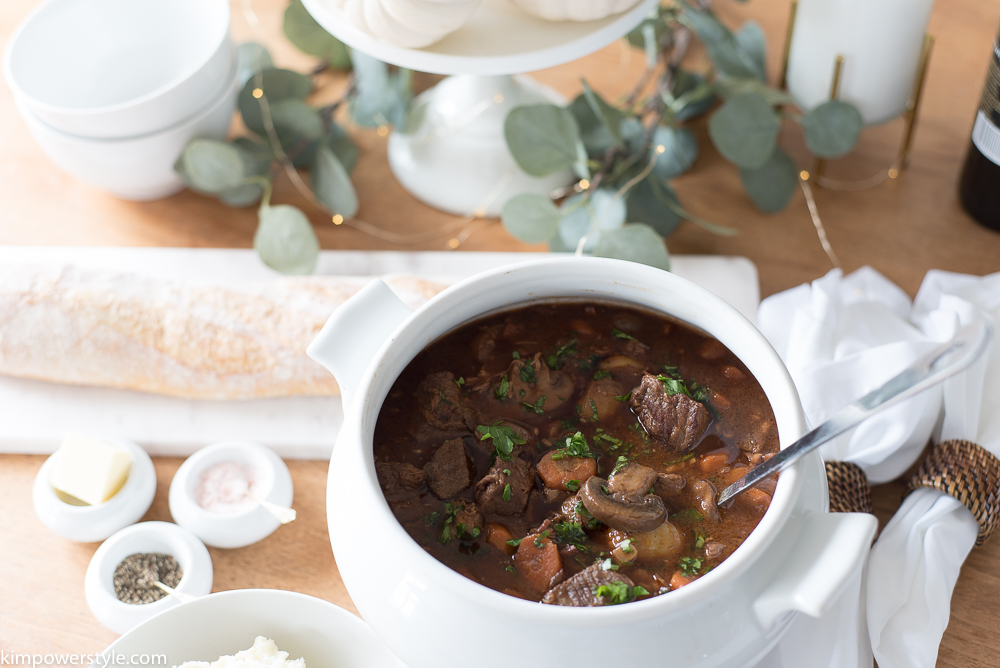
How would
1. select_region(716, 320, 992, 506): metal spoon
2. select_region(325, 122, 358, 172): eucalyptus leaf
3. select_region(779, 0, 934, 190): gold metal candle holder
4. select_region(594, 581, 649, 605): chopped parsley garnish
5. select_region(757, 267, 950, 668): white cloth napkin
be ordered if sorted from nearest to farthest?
1. select_region(716, 320, 992, 506): metal spoon
2. select_region(594, 581, 649, 605): chopped parsley garnish
3. select_region(757, 267, 950, 668): white cloth napkin
4. select_region(779, 0, 934, 190): gold metal candle holder
5. select_region(325, 122, 358, 172): eucalyptus leaf

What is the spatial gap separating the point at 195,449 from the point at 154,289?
0.85ft

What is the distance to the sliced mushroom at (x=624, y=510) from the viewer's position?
804mm

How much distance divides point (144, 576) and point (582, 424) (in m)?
0.56

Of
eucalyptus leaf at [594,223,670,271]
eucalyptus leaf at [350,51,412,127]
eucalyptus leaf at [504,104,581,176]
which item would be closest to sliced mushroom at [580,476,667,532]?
eucalyptus leaf at [594,223,670,271]

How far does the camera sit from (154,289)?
50.9 inches

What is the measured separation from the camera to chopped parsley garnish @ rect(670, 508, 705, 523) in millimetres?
827

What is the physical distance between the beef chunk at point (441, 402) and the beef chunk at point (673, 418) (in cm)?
19

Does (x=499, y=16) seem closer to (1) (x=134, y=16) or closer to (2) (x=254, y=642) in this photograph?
(1) (x=134, y=16)

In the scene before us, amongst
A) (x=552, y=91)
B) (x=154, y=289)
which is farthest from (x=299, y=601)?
(x=552, y=91)

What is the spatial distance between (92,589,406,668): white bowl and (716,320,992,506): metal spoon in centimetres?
44

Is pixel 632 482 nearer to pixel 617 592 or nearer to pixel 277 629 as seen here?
pixel 617 592

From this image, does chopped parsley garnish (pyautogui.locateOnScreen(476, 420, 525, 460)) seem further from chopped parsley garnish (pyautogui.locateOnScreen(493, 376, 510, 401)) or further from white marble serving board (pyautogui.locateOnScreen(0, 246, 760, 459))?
white marble serving board (pyautogui.locateOnScreen(0, 246, 760, 459))

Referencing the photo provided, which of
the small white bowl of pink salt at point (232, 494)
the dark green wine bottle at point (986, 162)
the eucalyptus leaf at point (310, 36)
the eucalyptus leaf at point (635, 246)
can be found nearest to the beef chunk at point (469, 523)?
the small white bowl of pink salt at point (232, 494)

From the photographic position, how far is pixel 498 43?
4.14 feet
